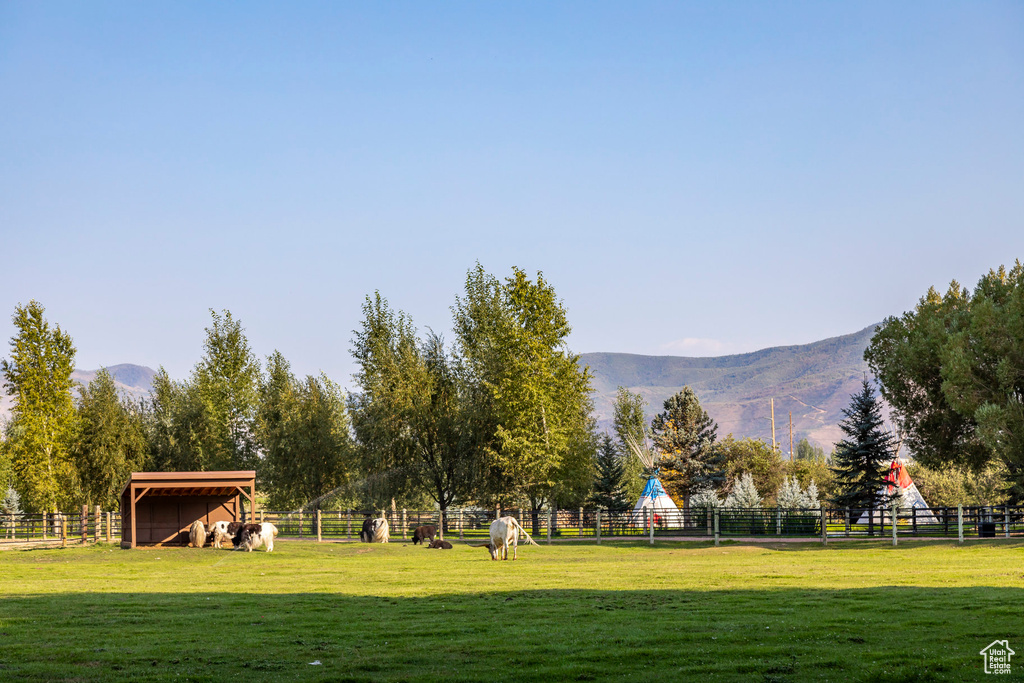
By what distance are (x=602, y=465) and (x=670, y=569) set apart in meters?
35.2

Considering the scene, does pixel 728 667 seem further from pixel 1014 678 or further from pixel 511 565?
pixel 511 565

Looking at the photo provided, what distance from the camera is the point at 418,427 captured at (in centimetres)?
4941

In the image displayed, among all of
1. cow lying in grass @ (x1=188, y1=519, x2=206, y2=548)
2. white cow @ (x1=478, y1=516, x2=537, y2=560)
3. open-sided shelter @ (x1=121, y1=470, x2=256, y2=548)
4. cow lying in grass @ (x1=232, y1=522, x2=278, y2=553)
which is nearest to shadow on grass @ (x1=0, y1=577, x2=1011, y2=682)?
white cow @ (x1=478, y1=516, x2=537, y2=560)

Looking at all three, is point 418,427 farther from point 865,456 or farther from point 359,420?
point 865,456

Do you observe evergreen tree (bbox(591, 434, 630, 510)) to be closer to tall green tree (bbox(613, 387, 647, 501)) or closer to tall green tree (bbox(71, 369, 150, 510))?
tall green tree (bbox(613, 387, 647, 501))

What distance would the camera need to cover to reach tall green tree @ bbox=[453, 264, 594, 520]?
42.4 metres

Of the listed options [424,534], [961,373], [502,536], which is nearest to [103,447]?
[424,534]

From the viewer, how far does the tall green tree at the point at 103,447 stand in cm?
4609

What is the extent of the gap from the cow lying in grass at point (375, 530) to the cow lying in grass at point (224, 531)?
19.3ft

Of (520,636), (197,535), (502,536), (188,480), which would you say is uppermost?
(188,480)

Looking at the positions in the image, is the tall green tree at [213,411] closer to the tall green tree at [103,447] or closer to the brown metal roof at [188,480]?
the tall green tree at [103,447]

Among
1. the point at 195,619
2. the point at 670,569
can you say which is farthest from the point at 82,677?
the point at 670,569

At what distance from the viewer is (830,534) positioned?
39.1 metres

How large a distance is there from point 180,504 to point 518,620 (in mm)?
26287
